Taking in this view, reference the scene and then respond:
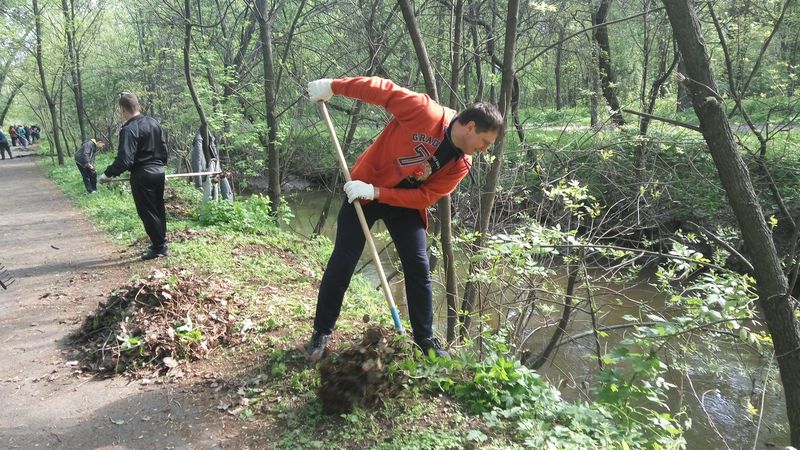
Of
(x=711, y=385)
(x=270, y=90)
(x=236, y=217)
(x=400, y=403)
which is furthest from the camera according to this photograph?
(x=270, y=90)

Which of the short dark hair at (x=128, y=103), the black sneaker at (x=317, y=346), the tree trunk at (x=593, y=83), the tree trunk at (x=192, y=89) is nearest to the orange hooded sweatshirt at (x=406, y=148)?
the black sneaker at (x=317, y=346)

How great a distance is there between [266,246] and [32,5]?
712 inches

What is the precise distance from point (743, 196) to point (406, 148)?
2039 mm

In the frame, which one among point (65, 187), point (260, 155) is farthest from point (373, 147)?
point (65, 187)

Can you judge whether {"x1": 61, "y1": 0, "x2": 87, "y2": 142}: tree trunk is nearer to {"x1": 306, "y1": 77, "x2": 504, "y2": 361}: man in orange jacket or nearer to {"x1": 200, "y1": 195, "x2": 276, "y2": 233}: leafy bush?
{"x1": 200, "y1": 195, "x2": 276, "y2": 233}: leafy bush

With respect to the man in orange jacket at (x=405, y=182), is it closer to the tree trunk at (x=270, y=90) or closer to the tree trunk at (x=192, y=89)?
the tree trunk at (x=270, y=90)

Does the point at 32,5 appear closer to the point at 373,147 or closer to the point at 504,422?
the point at 373,147

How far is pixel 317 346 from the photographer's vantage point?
3545mm

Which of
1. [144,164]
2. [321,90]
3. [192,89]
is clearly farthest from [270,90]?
[321,90]

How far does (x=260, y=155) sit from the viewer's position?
11836 millimetres

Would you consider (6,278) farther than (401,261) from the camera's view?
Yes

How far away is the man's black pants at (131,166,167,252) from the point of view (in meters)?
5.88

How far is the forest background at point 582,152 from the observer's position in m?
3.01

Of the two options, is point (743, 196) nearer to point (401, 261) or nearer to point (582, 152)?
point (401, 261)
